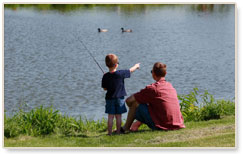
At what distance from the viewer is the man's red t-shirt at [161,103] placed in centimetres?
653

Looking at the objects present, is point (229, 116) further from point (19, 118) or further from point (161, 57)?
point (161, 57)

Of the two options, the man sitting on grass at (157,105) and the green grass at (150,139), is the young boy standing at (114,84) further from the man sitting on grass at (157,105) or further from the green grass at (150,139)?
the green grass at (150,139)

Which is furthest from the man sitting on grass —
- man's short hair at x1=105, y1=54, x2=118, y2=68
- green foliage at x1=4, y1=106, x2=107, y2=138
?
green foliage at x1=4, y1=106, x2=107, y2=138

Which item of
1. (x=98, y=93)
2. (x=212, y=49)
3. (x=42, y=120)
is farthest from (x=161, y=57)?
(x=42, y=120)

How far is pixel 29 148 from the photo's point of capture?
6160 millimetres

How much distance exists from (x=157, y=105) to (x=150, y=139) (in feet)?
1.69

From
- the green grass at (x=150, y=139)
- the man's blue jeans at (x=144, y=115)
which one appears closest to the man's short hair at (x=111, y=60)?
the man's blue jeans at (x=144, y=115)

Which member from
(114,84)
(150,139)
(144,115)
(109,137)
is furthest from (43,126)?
(150,139)

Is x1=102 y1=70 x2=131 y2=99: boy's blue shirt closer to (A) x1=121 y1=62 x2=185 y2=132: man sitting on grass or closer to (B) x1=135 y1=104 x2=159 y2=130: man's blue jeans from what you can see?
(A) x1=121 y1=62 x2=185 y2=132: man sitting on grass

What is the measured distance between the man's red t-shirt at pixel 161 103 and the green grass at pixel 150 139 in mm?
159

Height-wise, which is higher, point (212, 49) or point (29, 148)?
point (212, 49)

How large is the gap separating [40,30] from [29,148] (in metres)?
14.1

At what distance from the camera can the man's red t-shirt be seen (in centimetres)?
653

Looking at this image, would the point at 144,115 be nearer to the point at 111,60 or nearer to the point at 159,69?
the point at 159,69
